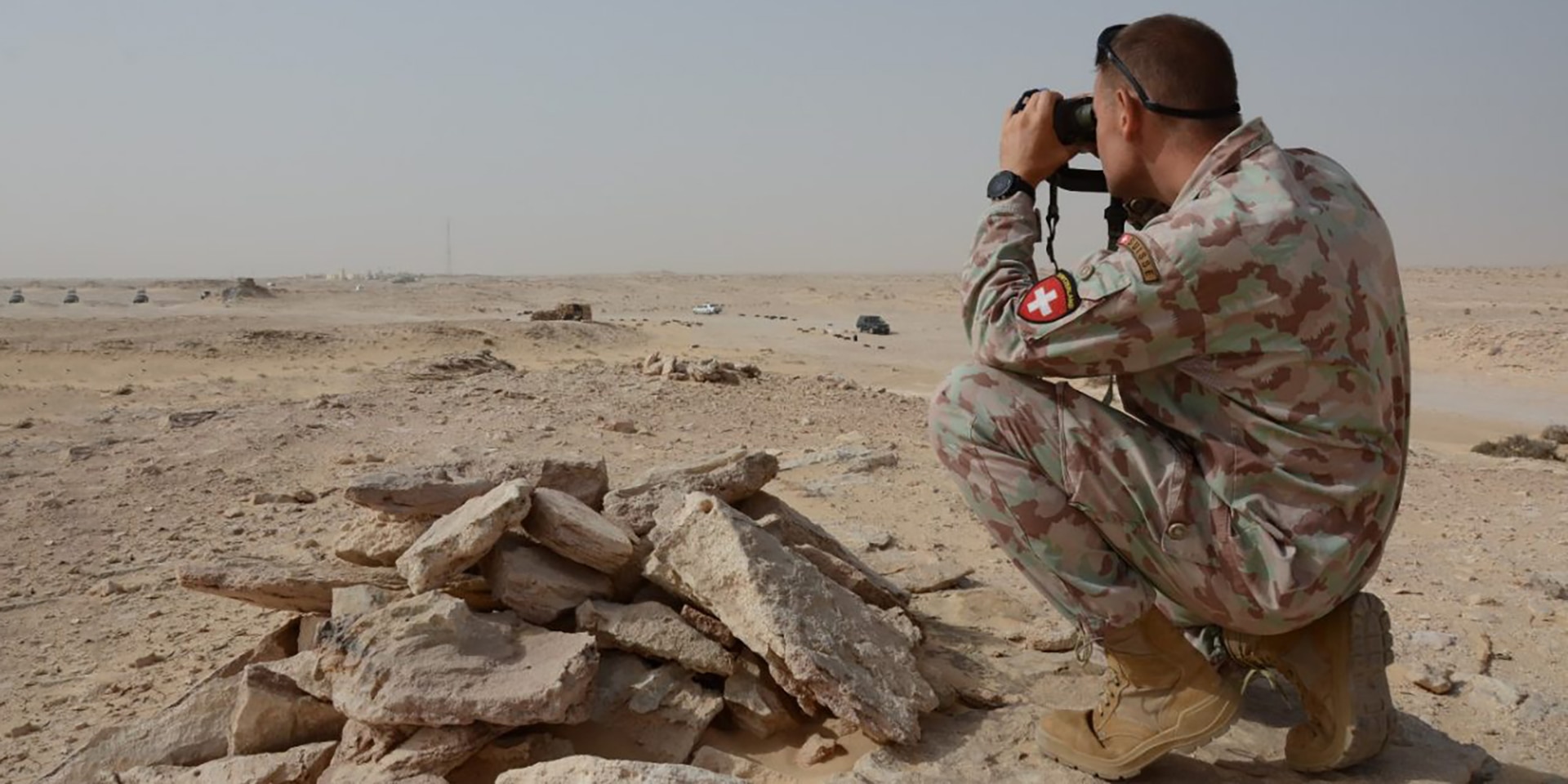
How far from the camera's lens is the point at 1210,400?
245 cm

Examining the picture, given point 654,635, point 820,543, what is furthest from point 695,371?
point 654,635

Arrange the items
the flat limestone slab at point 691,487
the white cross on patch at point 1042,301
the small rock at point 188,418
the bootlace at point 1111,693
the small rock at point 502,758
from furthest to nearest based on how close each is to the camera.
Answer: the small rock at point 188,418 < the flat limestone slab at point 691,487 < the small rock at point 502,758 < the bootlace at point 1111,693 < the white cross on patch at point 1042,301

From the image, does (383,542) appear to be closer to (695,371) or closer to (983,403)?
(983,403)

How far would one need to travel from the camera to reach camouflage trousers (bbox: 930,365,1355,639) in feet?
8.13

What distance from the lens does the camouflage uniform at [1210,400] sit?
2309mm

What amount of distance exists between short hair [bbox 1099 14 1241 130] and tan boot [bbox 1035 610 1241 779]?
1.21 metres

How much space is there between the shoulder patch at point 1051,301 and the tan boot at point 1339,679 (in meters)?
0.99

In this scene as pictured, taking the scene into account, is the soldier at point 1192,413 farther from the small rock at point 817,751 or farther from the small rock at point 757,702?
the small rock at point 757,702

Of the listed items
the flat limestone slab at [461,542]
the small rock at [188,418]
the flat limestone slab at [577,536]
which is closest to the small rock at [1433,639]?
the flat limestone slab at [577,536]

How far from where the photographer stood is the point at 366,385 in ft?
45.9

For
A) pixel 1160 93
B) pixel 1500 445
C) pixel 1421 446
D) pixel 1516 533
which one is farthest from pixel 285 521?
pixel 1500 445

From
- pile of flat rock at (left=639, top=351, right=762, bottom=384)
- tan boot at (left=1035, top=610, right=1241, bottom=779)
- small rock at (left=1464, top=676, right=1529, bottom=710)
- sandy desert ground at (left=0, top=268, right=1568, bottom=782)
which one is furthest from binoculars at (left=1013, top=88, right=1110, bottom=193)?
pile of flat rock at (left=639, top=351, right=762, bottom=384)

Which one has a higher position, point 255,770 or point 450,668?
point 450,668

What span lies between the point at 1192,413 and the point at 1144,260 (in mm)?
414
